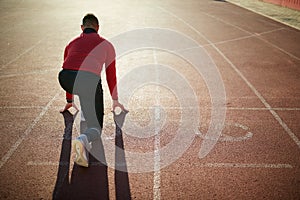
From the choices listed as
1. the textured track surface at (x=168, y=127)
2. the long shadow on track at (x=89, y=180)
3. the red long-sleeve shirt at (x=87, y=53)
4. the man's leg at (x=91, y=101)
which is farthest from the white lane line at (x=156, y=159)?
the red long-sleeve shirt at (x=87, y=53)

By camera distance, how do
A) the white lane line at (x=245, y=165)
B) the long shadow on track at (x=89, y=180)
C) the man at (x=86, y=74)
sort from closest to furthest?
the long shadow on track at (x=89, y=180)
the man at (x=86, y=74)
the white lane line at (x=245, y=165)

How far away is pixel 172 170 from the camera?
4.64 metres

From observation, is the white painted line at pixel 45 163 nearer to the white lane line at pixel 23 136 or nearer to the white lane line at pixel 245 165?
the white lane line at pixel 23 136

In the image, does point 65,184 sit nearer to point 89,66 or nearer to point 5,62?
point 89,66

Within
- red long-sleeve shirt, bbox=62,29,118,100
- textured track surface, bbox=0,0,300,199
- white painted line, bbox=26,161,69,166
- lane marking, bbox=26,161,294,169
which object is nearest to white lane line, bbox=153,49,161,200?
textured track surface, bbox=0,0,300,199

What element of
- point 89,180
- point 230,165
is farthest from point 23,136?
point 230,165

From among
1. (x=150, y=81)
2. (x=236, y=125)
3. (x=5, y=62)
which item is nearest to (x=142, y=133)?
(x=236, y=125)

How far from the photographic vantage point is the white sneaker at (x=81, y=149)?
4438 millimetres

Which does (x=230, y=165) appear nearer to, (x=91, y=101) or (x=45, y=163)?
(x=91, y=101)

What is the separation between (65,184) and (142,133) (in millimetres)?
1863

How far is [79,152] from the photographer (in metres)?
4.47

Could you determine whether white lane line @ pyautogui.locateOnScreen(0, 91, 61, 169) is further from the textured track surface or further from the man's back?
the man's back

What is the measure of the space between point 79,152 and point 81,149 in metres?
0.07

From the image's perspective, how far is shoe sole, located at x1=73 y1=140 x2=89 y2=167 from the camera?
14.5 ft
